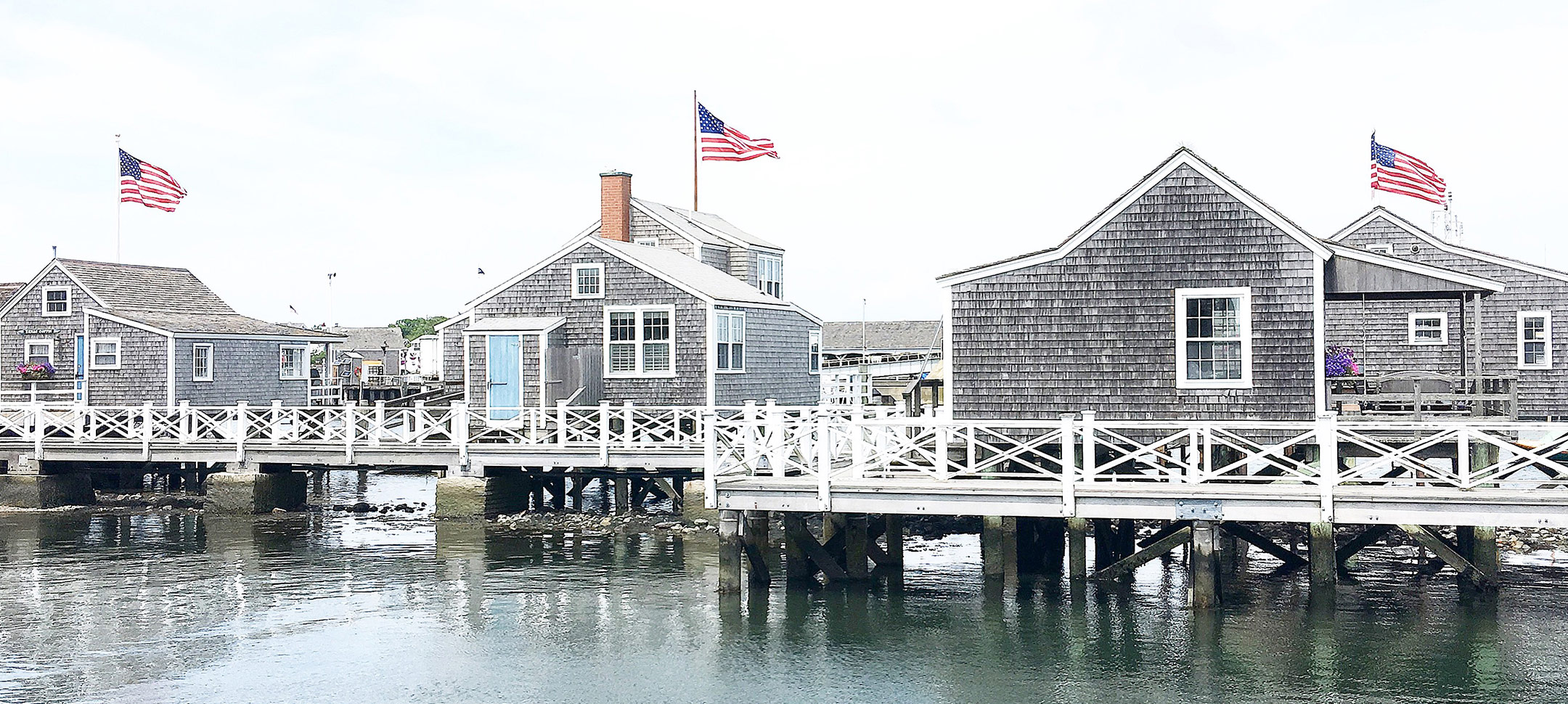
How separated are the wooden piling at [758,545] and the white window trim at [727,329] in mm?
12293

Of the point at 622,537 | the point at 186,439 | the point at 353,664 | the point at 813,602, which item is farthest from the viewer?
the point at 186,439

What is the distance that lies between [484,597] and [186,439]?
15091mm

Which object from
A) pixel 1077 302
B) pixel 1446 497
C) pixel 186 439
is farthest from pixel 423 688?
pixel 186 439

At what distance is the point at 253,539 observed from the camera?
3241 centimetres

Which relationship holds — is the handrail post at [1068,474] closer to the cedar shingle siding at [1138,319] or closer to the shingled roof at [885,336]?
the cedar shingle siding at [1138,319]

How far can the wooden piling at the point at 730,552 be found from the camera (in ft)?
76.6

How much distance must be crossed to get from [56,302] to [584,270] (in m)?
16.7

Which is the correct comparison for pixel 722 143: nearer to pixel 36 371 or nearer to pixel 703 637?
pixel 36 371

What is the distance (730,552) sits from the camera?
2355 centimetres

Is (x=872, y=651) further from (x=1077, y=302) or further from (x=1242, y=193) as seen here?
(x=1242, y=193)

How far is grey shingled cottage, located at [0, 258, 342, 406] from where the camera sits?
41969 millimetres

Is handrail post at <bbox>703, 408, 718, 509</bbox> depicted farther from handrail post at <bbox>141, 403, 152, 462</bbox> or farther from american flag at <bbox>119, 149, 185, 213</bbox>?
american flag at <bbox>119, 149, 185, 213</bbox>

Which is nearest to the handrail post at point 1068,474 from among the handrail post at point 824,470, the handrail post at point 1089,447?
the handrail post at point 1089,447

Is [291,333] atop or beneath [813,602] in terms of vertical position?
atop
